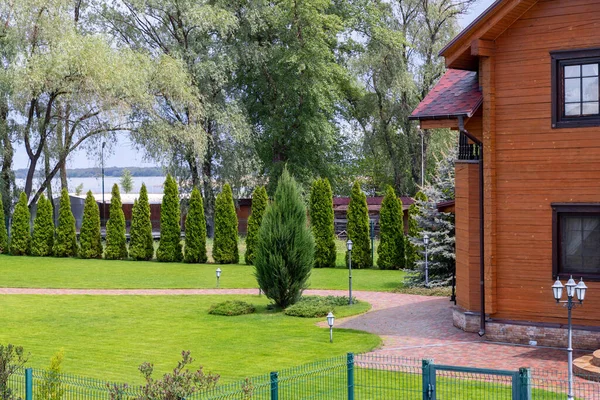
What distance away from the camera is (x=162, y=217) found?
33.4 m

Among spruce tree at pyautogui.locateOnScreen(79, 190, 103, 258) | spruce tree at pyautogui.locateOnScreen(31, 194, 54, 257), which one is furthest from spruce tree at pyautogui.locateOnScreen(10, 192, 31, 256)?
spruce tree at pyautogui.locateOnScreen(79, 190, 103, 258)

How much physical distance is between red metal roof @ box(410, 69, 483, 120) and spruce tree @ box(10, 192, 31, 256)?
2226 centimetres

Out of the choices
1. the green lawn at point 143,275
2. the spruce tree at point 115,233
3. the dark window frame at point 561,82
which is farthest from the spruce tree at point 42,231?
the dark window frame at point 561,82

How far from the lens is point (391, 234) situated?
3045 centimetres

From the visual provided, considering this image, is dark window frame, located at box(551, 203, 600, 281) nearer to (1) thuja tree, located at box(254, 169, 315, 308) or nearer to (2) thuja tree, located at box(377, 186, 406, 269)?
(1) thuja tree, located at box(254, 169, 315, 308)

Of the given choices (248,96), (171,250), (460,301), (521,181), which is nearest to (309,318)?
(460,301)

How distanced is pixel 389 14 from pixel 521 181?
3531 centimetres

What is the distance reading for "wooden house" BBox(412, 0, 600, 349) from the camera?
1572 centimetres

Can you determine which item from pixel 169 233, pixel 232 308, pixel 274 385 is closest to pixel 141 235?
pixel 169 233

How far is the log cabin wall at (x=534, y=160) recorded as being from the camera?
1570 cm

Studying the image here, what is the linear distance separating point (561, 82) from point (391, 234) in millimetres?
15039

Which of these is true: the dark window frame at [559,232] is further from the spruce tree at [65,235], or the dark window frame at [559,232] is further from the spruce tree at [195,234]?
the spruce tree at [65,235]

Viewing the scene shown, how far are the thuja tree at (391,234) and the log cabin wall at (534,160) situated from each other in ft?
44.6

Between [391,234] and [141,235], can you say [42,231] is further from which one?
[391,234]
